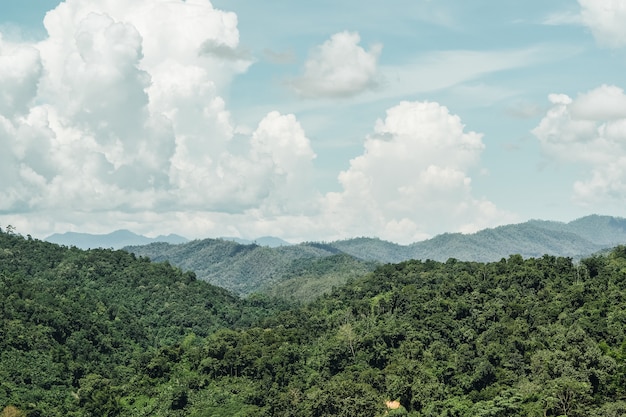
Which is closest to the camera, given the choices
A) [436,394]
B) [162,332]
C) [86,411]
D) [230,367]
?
[436,394]

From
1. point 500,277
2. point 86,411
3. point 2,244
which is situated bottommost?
point 86,411

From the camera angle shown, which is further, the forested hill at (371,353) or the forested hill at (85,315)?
the forested hill at (85,315)

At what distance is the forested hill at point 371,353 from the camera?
2963 inches

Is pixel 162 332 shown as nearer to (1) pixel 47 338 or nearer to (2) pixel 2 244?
(1) pixel 47 338

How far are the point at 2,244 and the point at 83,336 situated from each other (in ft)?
212

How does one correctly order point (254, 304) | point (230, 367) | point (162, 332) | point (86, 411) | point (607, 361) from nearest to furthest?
1. point (607, 361)
2. point (86, 411)
3. point (230, 367)
4. point (162, 332)
5. point (254, 304)

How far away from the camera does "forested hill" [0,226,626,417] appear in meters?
75.2

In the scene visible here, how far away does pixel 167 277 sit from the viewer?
170 metres

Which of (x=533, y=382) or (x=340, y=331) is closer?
(x=533, y=382)

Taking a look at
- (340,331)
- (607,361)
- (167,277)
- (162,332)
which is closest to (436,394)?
(607,361)

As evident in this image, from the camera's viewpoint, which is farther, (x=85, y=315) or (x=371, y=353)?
(x=85, y=315)

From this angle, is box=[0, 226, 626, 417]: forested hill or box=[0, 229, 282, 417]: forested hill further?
box=[0, 229, 282, 417]: forested hill

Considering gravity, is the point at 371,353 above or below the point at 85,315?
below

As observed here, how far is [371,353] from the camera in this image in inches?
3775
